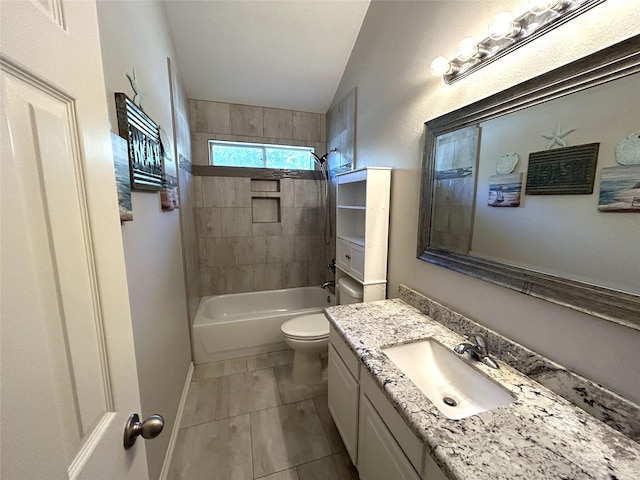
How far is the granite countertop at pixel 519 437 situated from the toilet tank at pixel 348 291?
90 centimetres

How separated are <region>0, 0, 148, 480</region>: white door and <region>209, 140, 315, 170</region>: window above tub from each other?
103 inches

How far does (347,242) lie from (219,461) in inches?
62.6

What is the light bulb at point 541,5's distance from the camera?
32.9 inches

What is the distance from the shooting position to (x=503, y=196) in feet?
3.42

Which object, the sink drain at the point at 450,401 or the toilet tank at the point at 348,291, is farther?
the toilet tank at the point at 348,291

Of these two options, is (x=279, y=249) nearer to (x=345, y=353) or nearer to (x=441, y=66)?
(x=345, y=353)

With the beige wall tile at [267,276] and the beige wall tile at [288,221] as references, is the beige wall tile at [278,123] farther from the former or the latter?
the beige wall tile at [267,276]

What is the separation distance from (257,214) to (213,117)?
1153 millimetres

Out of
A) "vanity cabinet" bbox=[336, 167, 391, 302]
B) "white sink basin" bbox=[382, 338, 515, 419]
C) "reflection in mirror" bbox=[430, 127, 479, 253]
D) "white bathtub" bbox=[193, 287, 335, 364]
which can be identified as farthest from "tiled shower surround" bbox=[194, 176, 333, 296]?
"white sink basin" bbox=[382, 338, 515, 419]

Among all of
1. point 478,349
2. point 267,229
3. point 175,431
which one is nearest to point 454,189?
point 478,349

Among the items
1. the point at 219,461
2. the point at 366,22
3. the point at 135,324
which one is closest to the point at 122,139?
the point at 135,324

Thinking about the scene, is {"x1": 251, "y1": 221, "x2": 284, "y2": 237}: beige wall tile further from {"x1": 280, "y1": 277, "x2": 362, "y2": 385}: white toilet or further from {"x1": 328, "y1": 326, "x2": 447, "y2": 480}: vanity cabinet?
{"x1": 328, "y1": 326, "x2": 447, "y2": 480}: vanity cabinet

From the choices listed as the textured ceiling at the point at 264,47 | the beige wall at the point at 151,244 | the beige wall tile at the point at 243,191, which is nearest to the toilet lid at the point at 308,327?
the beige wall at the point at 151,244

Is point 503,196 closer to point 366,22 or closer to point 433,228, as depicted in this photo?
point 433,228
